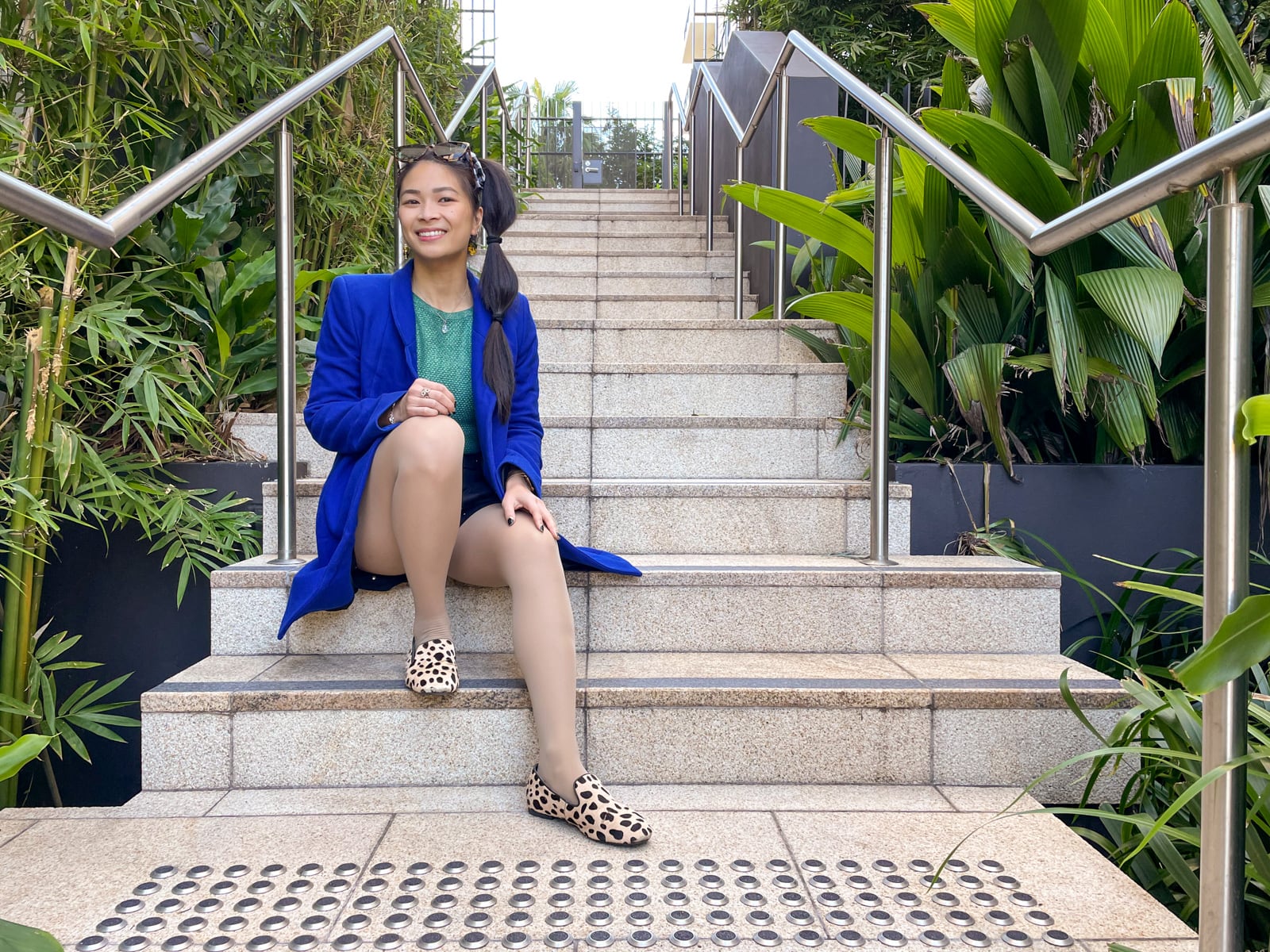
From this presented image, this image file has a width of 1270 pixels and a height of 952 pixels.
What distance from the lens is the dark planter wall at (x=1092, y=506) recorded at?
2072 mm

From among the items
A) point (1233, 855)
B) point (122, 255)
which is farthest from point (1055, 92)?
point (122, 255)

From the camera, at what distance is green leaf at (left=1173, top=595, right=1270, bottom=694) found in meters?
0.75

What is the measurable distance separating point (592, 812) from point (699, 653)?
531mm

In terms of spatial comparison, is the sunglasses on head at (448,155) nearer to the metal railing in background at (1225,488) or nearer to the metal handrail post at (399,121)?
the metal handrail post at (399,121)

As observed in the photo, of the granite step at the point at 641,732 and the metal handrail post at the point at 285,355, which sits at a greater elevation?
the metal handrail post at the point at 285,355

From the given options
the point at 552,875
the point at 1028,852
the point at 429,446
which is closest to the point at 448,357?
the point at 429,446

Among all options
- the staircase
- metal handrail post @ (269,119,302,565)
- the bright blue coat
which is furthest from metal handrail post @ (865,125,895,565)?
metal handrail post @ (269,119,302,565)

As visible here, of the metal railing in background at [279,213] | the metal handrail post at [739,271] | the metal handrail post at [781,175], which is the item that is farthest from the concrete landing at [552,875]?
the metal handrail post at [739,271]

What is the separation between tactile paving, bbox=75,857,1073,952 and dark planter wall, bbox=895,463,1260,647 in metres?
1.00

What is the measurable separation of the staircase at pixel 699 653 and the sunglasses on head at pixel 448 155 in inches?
26.7

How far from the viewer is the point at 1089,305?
2.01m

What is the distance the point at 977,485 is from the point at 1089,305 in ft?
1.43

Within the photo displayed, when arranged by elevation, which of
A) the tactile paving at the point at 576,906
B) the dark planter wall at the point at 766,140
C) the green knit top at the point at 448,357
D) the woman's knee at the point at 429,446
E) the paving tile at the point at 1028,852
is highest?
the dark planter wall at the point at 766,140

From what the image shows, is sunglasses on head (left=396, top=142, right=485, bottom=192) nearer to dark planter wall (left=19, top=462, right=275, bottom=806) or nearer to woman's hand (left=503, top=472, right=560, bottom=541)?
woman's hand (left=503, top=472, right=560, bottom=541)
